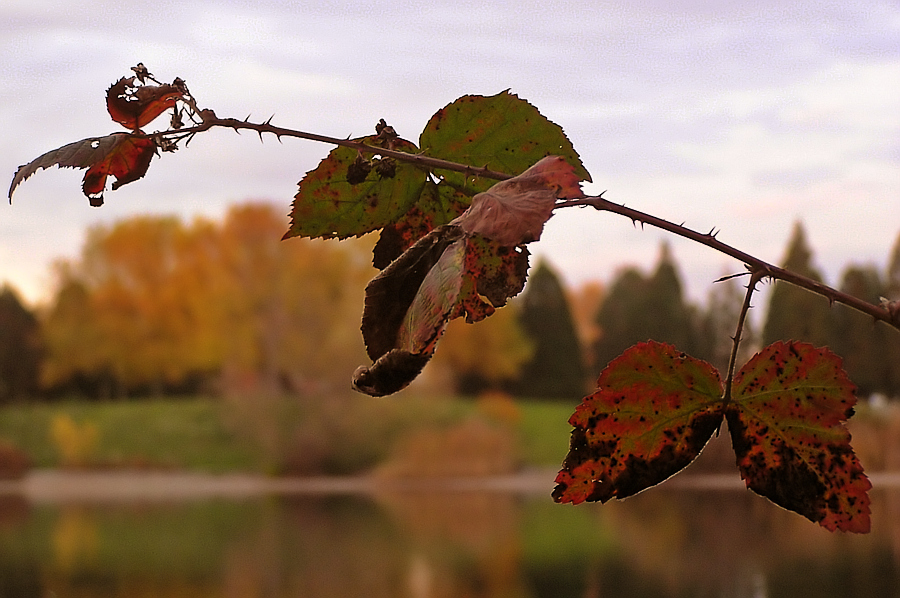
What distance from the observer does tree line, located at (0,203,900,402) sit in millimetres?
14445

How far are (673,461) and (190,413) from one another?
1578 cm

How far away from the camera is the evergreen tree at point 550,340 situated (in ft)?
49.1

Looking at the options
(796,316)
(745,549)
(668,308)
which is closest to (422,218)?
(796,316)

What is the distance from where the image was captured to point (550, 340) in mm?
15188

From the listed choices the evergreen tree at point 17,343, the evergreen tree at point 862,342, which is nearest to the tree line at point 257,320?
the evergreen tree at point 17,343

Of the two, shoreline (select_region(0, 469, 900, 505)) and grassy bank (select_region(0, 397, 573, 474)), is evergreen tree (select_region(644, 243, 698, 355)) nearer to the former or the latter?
grassy bank (select_region(0, 397, 573, 474))

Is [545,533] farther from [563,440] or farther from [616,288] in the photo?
[616,288]

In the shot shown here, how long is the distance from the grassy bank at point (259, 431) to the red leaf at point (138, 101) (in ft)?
Result: 44.2

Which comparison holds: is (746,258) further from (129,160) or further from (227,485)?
(227,485)

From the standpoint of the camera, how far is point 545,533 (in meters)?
16.2

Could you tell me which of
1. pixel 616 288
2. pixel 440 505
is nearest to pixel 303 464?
pixel 440 505

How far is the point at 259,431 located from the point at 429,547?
3316 mm

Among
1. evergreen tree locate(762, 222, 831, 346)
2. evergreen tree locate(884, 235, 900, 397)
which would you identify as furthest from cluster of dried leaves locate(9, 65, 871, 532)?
evergreen tree locate(884, 235, 900, 397)

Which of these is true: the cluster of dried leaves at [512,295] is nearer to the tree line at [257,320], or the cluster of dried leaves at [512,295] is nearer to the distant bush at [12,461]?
the tree line at [257,320]
